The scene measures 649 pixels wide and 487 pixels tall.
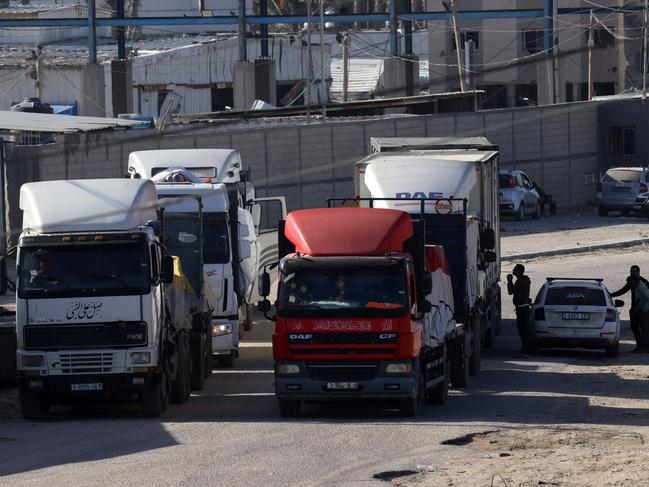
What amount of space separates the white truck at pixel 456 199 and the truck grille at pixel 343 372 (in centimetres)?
448

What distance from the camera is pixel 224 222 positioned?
26016 millimetres

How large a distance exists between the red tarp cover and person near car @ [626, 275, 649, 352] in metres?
8.25

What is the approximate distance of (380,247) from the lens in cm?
1973

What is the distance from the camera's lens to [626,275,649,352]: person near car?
96.3 ft

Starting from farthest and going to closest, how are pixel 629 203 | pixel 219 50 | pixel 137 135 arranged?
pixel 219 50 → pixel 629 203 → pixel 137 135

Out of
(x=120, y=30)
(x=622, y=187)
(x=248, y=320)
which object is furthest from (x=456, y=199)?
(x=120, y=30)

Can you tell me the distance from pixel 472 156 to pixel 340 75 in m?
61.7

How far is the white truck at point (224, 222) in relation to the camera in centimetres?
2598

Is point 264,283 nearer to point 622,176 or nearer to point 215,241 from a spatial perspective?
point 215,241

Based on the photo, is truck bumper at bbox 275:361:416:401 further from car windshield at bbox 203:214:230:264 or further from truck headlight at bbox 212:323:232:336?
car windshield at bbox 203:214:230:264

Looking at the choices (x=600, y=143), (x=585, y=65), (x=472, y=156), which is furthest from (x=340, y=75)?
(x=472, y=156)

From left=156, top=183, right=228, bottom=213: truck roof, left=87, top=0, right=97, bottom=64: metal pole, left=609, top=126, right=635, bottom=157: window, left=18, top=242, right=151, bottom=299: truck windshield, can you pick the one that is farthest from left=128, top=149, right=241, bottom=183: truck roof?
left=87, top=0, right=97, bottom=64: metal pole

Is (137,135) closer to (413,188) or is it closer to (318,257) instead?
(413,188)

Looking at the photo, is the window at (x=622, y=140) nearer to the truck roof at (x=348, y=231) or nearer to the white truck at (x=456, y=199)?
the white truck at (x=456, y=199)
